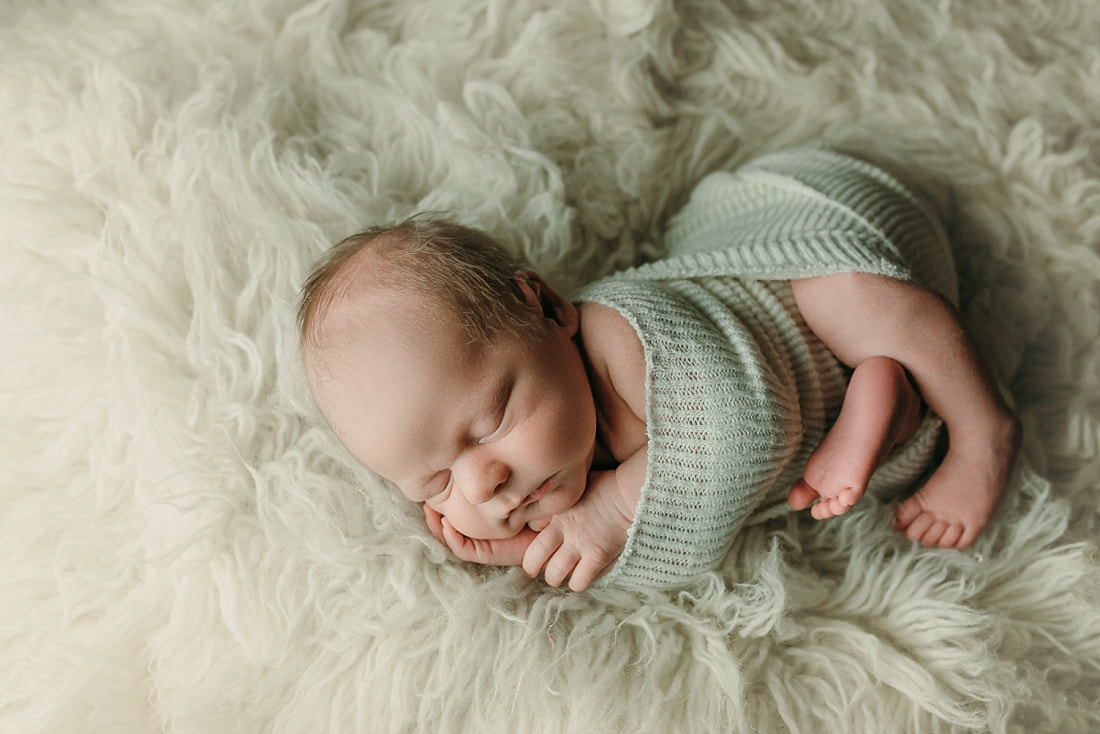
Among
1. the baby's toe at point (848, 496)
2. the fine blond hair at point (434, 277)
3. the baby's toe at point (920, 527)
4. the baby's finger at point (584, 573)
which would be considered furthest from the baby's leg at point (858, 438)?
the fine blond hair at point (434, 277)

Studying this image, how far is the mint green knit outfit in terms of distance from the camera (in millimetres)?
869

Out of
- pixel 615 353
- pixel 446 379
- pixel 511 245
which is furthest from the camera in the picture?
pixel 511 245

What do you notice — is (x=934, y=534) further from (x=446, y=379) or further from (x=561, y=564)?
(x=446, y=379)

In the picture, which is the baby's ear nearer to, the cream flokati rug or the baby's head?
the baby's head

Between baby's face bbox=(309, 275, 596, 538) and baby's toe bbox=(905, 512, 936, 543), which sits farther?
baby's toe bbox=(905, 512, 936, 543)

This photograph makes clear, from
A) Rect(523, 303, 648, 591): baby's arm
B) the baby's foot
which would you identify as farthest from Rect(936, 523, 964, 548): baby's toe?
Rect(523, 303, 648, 591): baby's arm

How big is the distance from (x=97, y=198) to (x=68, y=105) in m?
0.14

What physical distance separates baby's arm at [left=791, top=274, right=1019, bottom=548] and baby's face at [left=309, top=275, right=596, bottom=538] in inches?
11.9

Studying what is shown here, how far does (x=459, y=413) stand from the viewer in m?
0.81

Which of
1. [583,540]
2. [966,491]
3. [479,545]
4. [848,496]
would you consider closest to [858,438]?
[848,496]

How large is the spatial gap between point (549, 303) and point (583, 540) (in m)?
0.25

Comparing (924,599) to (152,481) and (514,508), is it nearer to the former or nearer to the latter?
(514,508)

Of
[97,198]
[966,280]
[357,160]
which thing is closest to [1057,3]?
[966,280]

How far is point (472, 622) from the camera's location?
0.84 meters
